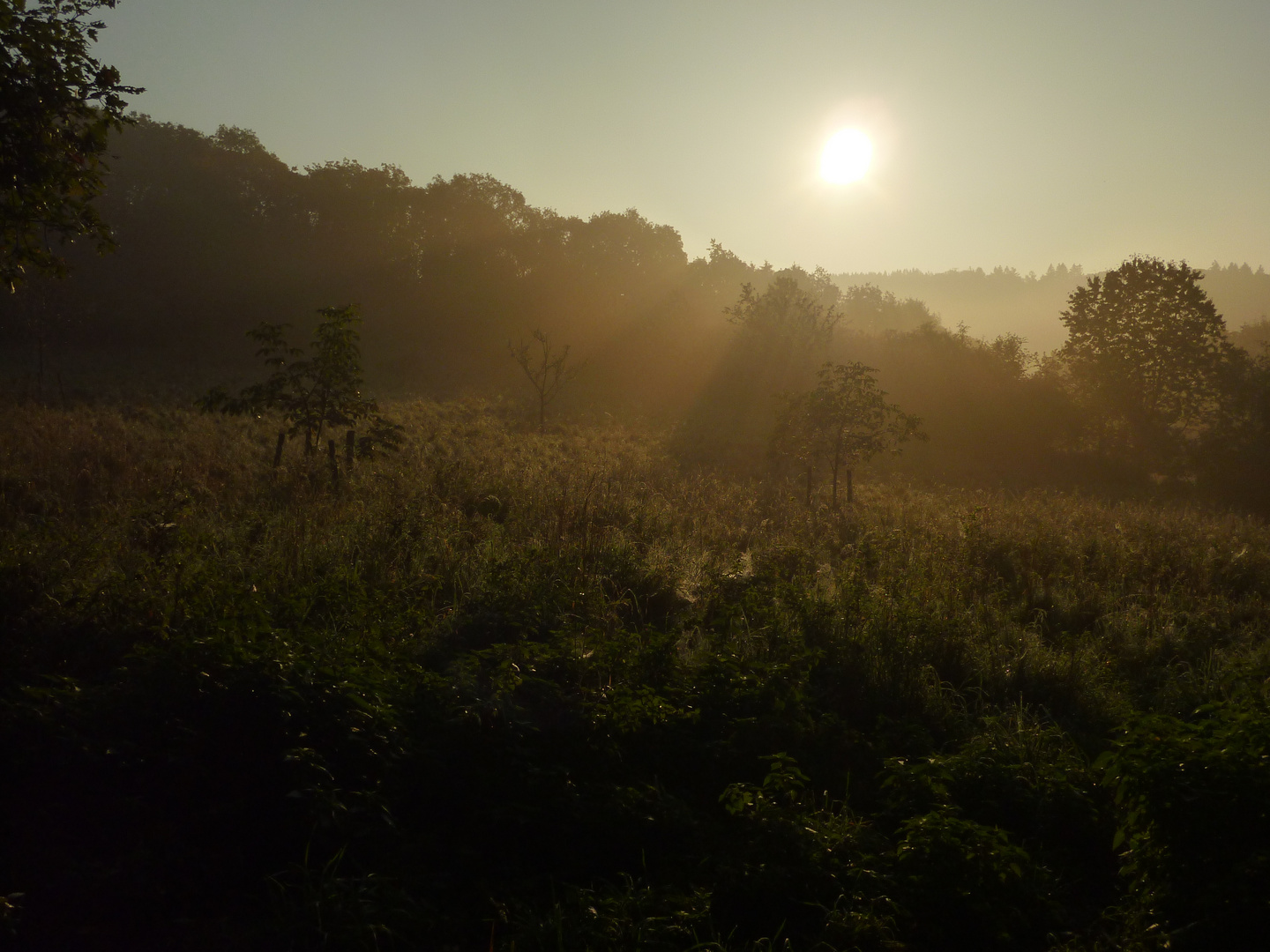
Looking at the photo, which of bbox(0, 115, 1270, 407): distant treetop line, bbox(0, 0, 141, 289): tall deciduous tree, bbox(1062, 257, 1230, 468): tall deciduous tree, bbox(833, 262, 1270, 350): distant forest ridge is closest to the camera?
bbox(0, 0, 141, 289): tall deciduous tree

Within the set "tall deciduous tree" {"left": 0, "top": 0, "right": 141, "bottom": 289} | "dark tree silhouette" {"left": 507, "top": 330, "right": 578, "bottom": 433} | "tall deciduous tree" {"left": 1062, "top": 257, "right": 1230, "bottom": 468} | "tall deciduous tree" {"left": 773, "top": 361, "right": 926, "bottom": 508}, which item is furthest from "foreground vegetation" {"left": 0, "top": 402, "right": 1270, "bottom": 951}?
"tall deciduous tree" {"left": 1062, "top": 257, "right": 1230, "bottom": 468}

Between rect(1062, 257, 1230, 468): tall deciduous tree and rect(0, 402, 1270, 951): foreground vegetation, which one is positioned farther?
rect(1062, 257, 1230, 468): tall deciduous tree

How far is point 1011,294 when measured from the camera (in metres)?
162

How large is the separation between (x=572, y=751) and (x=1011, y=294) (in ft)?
587

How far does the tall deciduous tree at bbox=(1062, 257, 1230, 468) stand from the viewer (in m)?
35.2

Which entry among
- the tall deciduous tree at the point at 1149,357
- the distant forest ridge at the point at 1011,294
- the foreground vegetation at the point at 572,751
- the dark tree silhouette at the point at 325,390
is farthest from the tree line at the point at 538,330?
the distant forest ridge at the point at 1011,294

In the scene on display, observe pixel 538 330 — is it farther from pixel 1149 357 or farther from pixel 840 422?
pixel 1149 357

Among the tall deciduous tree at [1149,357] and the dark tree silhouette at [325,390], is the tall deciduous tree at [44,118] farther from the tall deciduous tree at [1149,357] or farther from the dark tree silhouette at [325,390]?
the tall deciduous tree at [1149,357]

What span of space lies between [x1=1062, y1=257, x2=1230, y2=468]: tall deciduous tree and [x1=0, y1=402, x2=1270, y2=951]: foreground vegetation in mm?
31292

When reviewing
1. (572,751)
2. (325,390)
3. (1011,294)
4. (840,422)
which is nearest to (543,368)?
(840,422)

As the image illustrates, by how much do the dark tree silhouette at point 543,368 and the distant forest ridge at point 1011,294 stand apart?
102m

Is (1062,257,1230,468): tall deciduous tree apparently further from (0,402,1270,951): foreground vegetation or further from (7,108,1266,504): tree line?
(0,402,1270,951): foreground vegetation

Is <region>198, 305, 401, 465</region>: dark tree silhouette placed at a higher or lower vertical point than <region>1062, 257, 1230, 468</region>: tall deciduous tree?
lower

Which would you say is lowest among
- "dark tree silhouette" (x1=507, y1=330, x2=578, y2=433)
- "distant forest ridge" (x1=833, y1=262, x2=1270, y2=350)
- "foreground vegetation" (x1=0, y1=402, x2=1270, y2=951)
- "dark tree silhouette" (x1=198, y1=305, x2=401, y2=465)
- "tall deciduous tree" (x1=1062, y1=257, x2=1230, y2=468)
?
"foreground vegetation" (x1=0, y1=402, x2=1270, y2=951)
